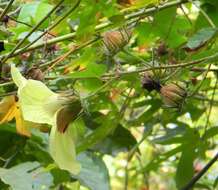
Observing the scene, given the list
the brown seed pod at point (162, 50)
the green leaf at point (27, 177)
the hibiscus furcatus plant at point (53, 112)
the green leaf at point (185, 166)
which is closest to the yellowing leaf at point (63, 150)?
the hibiscus furcatus plant at point (53, 112)

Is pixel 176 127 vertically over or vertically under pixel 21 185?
under

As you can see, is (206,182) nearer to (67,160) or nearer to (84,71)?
(84,71)

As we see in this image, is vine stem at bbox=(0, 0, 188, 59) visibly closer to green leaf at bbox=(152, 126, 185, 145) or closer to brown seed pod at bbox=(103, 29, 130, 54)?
brown seed pod at bbox=(103, 29, 130, 54)

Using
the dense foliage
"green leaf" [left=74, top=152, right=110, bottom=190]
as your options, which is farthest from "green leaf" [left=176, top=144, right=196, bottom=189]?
"green leaf" [left=74, top=152, right=110, bottom=190]

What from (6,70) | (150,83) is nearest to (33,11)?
(6,70)

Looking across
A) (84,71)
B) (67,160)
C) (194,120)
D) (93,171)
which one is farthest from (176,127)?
(67,160)

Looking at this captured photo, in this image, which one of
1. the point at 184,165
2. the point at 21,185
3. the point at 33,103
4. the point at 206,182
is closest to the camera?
the point at 33,103

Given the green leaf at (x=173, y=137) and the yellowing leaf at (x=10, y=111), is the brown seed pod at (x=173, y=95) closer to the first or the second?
the yellowing leaf at (x=10, y=111)

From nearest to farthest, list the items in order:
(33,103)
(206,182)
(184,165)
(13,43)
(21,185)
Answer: (33,103) < (21,185) < (13,43) < (184,165) < (206,182)
